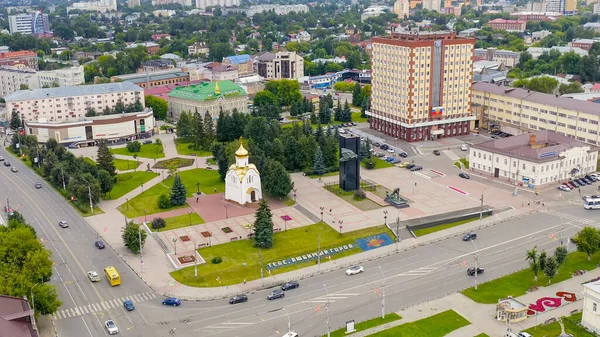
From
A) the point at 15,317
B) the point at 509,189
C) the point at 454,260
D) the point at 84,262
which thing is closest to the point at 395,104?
the point at 509,189

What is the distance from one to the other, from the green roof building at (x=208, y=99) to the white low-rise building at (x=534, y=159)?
233ft

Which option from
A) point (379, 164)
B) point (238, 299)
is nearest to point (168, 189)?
point (379, 164)

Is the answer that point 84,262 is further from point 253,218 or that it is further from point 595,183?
point 595,183

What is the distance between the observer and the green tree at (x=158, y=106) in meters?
168

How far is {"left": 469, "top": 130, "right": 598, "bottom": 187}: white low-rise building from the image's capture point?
107 meters

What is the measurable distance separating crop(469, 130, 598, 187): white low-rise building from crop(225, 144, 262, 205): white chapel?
4230cm

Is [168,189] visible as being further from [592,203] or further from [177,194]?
[592,203]

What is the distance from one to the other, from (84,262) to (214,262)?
55.3ft

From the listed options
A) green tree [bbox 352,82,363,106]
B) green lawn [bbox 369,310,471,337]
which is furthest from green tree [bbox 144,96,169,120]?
green lawn [bbox 369,310,471,337]

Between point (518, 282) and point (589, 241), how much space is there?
11625 mm

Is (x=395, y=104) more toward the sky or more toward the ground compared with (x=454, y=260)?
more toward the sky

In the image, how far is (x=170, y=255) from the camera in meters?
81.9

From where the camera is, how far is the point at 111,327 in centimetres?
6319

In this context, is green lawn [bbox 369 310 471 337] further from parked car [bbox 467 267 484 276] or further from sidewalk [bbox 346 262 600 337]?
parked car [bbox 467 267 484 276]
